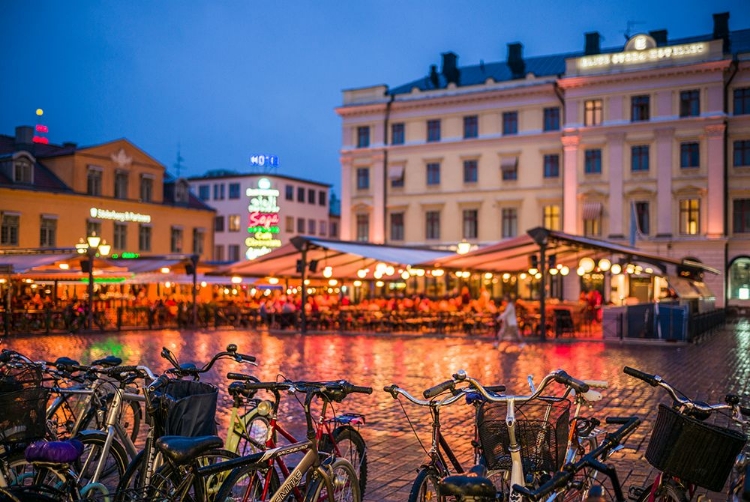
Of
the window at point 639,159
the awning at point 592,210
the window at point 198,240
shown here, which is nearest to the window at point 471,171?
the awning at point 592,210

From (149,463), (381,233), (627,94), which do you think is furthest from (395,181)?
(149,463)

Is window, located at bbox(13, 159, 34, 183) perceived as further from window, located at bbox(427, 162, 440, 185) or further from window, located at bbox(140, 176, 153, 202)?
window, located at bbox(427, 162, 440, 185)

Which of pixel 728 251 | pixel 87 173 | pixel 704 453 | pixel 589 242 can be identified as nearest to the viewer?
pixel 704 453

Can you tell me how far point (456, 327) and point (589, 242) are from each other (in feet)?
20.4

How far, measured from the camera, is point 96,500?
4.33 meters

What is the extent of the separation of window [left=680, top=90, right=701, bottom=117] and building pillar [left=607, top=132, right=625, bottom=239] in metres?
3.45

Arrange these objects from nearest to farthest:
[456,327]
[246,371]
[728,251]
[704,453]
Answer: [704,453], [246,371], [456,327], [728,251]

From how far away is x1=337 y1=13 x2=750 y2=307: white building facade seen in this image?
43.2m

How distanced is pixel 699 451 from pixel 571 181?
43.9m

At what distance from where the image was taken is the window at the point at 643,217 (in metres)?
45.3

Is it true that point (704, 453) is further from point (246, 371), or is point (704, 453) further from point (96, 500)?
point (246, 371)

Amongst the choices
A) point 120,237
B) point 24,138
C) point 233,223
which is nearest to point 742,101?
point 120,237

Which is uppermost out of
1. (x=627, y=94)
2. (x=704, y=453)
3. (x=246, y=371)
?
(x=627, y=94)

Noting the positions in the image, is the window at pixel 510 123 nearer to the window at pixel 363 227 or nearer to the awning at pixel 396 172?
the awning at pixel 396 172
